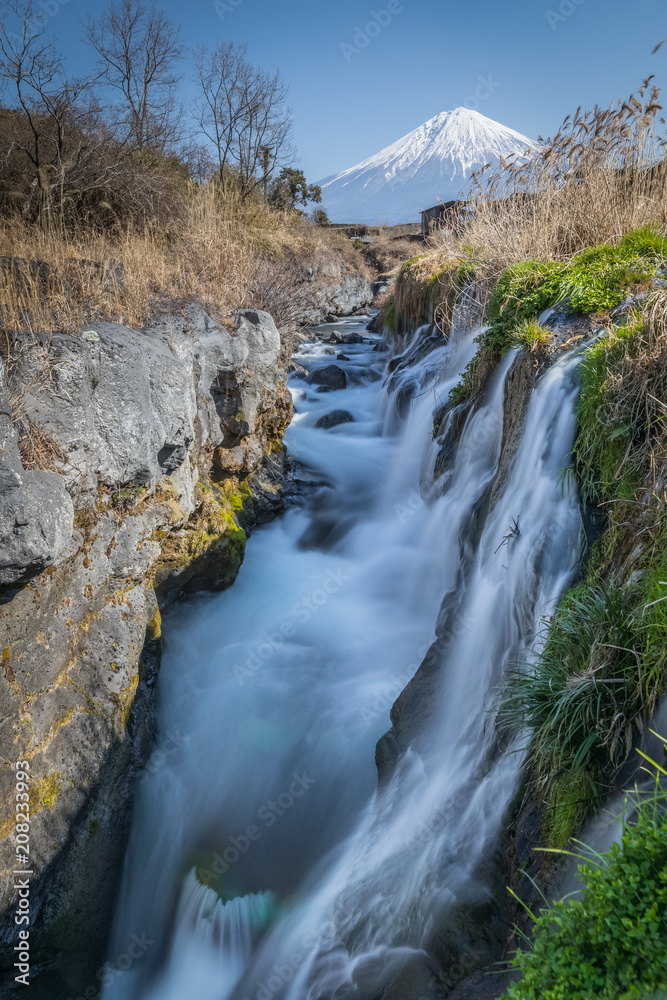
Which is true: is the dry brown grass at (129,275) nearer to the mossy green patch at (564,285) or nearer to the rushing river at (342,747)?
the rushing river at (342,747)

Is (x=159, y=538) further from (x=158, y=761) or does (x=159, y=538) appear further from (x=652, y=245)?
(x=652, y=245)

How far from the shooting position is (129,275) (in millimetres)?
5695

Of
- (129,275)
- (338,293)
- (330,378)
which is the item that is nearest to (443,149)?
(338,293)

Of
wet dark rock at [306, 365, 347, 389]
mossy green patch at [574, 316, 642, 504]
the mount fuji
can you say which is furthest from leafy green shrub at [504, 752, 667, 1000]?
the mount fuji

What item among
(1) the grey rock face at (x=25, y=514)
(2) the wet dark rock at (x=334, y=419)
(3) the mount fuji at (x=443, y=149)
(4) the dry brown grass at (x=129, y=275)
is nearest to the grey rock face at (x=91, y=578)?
(1) the grey rock face at (x=25, y=514)

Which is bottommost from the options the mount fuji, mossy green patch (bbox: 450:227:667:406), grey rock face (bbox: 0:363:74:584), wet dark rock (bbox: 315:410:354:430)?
wet dark rock (bbox: 315:410:354:430)

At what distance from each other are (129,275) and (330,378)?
21.7 feet

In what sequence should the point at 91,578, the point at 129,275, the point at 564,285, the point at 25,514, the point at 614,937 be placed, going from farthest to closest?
the point at 129,275 < the point at 564,285 < the point at 91,578 < the point at 25,514 < the point at 614,937

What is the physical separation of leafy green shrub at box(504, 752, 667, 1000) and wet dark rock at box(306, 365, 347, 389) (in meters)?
10.9

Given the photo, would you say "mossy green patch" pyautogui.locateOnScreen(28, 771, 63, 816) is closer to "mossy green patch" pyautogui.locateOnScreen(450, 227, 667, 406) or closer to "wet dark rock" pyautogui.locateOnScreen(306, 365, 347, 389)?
"mossy green patch" pyautogui.locateOnScreen(450, 227, 667, 406)

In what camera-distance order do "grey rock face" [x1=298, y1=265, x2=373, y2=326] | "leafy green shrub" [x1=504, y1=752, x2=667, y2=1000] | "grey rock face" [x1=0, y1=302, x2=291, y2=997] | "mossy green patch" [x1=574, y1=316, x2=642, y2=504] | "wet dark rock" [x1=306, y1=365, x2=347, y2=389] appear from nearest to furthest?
"leafy green shrub" [x1=504, y1=752, x2=667, y2=1000] < "mossy green patch" [x1=574, y1=316, x2=642, y2=504] < "grey rock face" [x1=0, y1=302, x2=291, y2=997] < "wet dark rock" [x1=306, y1=365, x2=347, y2=389] < "grey rock face" [x1=298, y1=265, x2=373, y2=326]

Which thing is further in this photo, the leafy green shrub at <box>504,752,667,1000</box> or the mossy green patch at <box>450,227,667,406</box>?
the mossy green patch at <box>450,227,667,406</box>

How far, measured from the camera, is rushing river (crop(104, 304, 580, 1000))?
3113 millimetres

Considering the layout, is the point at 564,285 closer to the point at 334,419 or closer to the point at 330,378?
the point at 334,419
